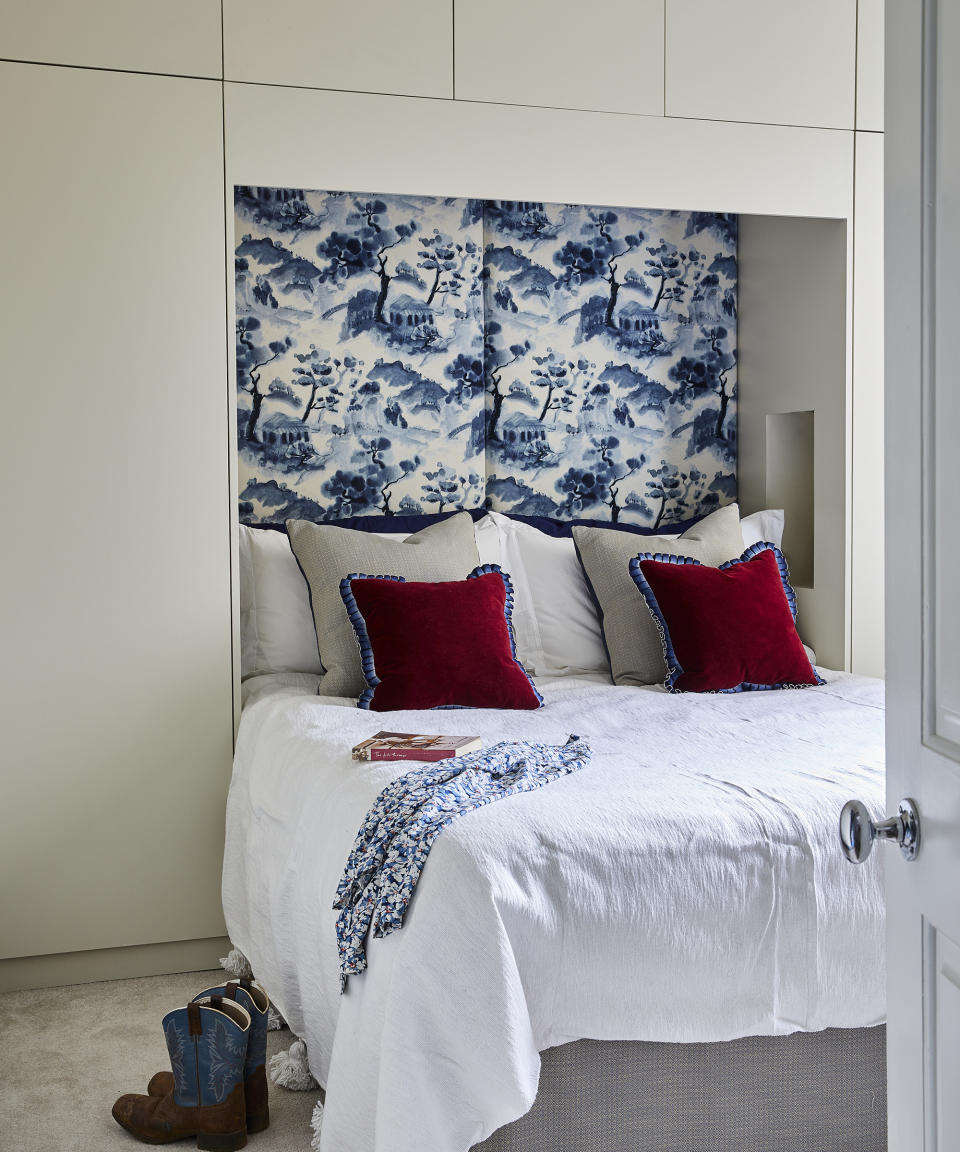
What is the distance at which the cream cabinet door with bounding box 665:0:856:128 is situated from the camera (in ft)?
10.7

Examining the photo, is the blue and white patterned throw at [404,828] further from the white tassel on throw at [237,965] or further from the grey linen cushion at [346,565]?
the white tassel on throw at [237,965]

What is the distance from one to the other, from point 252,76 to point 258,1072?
2.33 meters

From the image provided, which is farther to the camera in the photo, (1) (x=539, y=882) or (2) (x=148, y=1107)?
(2) (x=148, y=1107)

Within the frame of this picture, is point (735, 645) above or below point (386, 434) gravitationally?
below

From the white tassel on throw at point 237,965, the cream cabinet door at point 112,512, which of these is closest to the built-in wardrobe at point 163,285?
the cream cabinet door at point 112,512

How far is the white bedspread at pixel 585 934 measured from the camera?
1.59 m

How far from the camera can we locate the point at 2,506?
9.22ft

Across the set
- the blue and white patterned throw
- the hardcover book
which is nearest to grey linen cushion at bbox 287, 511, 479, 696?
the hardcover book

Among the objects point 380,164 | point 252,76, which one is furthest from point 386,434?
point 252,76

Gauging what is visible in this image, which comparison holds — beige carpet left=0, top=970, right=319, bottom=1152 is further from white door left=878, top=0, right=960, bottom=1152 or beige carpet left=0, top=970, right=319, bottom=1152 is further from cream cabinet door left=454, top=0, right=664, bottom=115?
cream cabinet door left=454, top=0, right=664, bottom=115

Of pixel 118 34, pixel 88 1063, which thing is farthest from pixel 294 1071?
pixel 118 34

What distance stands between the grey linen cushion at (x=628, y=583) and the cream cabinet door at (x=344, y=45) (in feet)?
3.96

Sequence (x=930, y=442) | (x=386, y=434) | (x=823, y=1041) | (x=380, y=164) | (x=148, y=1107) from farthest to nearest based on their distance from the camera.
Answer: (x=386, y=434), (x=380, y=164), (x=148, y=1107), (x=823, y=1041), (x=930, y=442)

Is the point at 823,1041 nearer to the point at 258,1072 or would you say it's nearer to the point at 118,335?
the point at 258,1072
